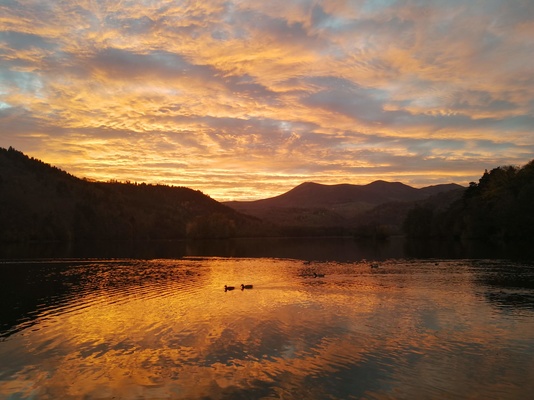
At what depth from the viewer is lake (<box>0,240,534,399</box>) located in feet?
65.2

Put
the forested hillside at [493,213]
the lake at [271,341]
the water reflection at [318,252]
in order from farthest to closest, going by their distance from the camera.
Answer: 1. the forested hillside at [493,213]
2. the water reflection at [318,252]
3. the lake at [271,341]

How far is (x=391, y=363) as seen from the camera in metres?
22.6

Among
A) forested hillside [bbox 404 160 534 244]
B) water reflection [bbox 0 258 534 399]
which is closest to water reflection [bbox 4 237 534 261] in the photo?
forested hillside [bbox 404 160 534 244]

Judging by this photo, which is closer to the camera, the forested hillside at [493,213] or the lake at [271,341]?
the lake at [271,341]

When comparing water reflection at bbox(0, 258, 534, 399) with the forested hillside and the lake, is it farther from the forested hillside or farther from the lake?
the forested hillside

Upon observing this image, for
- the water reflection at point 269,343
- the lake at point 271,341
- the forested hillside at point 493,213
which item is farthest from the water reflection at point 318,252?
the water reflection at point 269,343

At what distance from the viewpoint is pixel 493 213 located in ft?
440

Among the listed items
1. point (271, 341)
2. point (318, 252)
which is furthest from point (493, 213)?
point (271, 341)

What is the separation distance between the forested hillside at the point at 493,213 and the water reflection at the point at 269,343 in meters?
84.1

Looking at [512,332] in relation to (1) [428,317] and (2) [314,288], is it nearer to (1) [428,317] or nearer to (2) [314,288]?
(1) [428,317]

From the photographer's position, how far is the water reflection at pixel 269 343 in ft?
65.2

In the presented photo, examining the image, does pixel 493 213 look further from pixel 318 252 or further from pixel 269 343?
pixel 269 343

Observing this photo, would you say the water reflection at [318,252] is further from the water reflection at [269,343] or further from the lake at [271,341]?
the water reflection at [269,343]

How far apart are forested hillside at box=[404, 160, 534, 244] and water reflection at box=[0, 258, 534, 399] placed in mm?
84119
